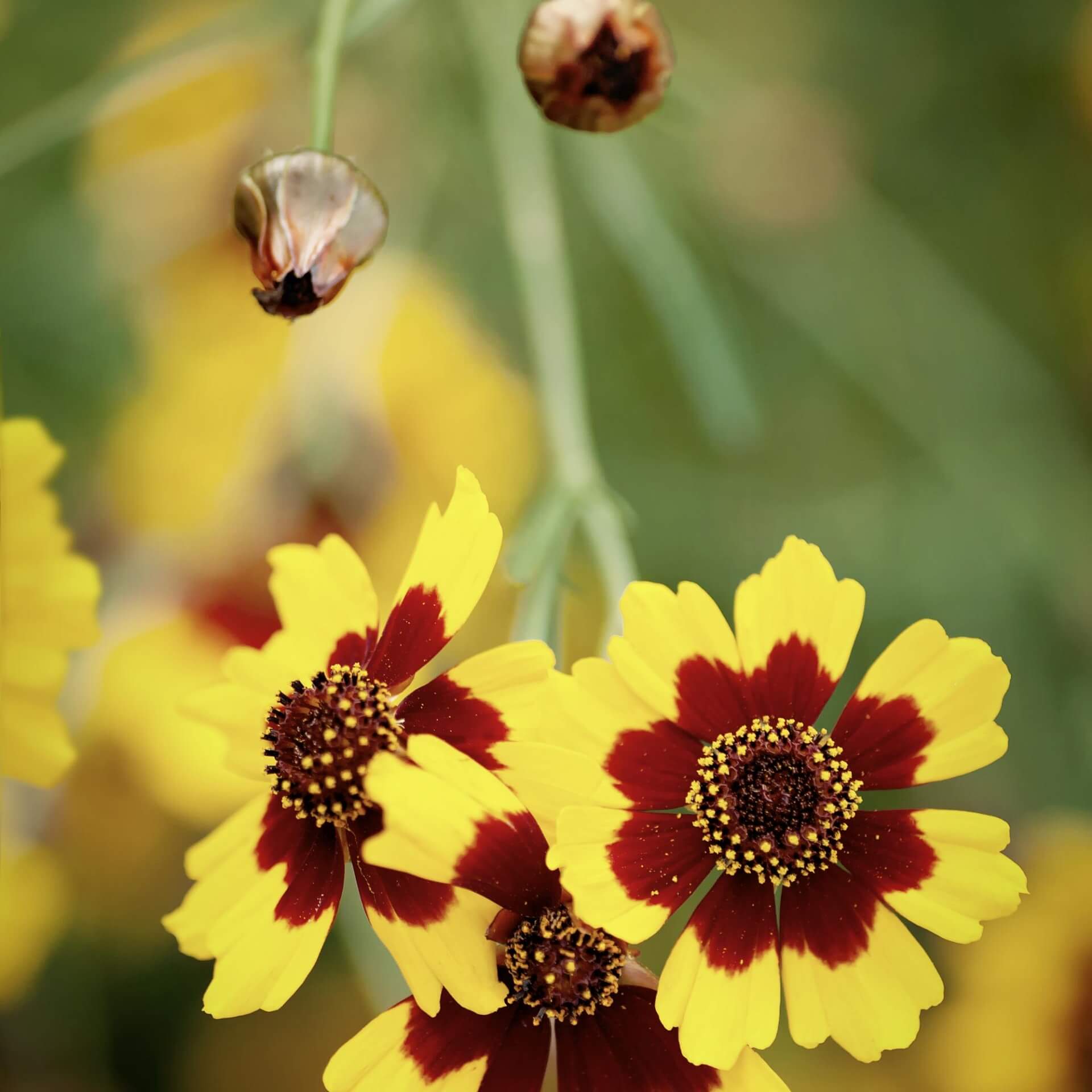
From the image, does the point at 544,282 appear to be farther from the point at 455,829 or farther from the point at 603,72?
the point at 455,829

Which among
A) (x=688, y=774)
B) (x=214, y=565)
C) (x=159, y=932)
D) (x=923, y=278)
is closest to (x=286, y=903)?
(x=688, y=774)

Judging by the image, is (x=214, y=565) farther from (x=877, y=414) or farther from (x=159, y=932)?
(x=877, y=414)

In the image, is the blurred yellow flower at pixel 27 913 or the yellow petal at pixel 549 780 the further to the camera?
the blurred yellow flower at pixel 27 913

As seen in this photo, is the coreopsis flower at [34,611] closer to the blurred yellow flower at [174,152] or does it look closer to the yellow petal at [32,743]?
the yellow petal at [32,743]

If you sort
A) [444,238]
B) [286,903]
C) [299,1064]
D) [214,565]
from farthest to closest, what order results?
[444,238]
[299,1064]
[214,565]
[286,903]

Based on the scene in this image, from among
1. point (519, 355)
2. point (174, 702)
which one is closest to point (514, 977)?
point (174, 702)

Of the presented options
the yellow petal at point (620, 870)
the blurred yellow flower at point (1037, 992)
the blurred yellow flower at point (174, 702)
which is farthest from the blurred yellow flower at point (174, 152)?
the blurred yellow flower at point (1037, 992)
